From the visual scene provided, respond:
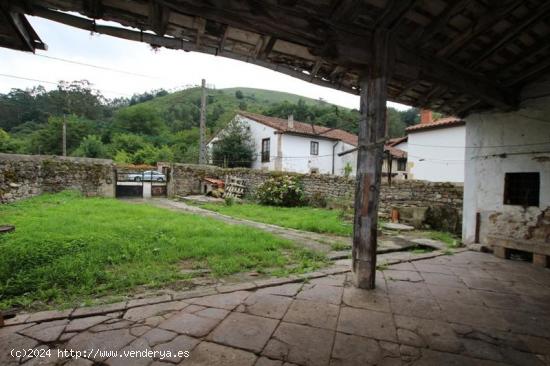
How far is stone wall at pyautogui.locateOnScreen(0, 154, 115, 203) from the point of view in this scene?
10.1 metres

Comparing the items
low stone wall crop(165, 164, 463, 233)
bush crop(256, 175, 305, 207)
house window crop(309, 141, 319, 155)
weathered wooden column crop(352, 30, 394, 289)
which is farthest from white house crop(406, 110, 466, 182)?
weathered wooden column crop(352, 30, 394, 289)

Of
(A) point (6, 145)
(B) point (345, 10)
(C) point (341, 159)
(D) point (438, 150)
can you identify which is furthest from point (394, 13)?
(A) point (6, 145)

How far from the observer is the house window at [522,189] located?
215 inches

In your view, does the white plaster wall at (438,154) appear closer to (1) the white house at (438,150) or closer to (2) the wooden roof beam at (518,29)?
(1) the white house at (438,150)

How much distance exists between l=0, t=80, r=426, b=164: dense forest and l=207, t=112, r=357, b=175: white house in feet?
16.4

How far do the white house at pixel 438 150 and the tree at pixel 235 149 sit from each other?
12.2m

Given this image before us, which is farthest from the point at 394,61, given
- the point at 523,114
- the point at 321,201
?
the point at 321,201

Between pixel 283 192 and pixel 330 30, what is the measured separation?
955cm

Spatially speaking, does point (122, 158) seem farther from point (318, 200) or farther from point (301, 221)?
point (301, 221)

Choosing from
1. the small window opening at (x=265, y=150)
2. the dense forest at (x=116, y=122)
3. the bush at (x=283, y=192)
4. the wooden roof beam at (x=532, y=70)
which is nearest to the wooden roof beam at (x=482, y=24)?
the wooden roof beam at (x=532, y=70)

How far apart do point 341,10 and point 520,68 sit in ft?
12.3

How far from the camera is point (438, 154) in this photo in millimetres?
17562

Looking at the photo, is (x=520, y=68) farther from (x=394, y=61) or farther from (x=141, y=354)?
(x=141, y=354)

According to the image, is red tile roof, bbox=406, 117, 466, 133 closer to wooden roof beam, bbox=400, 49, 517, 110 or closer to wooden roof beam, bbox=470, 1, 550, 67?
wooden roof beam, bbox=400, 49, 517, 110
